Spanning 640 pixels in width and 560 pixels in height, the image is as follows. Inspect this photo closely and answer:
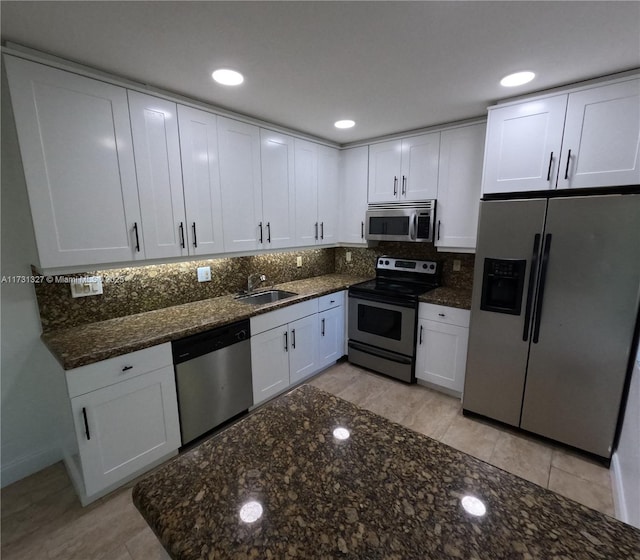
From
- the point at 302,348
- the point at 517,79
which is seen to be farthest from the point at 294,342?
the point at 517,79

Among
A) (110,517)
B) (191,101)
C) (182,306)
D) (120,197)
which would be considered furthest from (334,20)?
(110,517)

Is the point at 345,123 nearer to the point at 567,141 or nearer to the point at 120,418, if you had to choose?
the point at 567,141

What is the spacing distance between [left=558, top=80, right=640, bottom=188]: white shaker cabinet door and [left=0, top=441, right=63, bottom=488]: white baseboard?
3802 millimetres

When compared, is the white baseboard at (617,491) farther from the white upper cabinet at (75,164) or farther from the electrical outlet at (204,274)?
the white upper cabinet at (75,164)

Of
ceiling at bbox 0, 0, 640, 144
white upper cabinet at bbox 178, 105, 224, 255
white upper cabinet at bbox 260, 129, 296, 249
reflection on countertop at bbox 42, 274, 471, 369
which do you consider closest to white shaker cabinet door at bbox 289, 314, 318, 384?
reflection on countertop at bbox 42, 274, 471, 369

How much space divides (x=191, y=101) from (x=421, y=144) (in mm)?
1982

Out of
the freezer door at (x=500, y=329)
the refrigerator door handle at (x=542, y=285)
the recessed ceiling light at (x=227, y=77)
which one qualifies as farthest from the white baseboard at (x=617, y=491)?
the recessed ceiling light at (x=227, y=77)

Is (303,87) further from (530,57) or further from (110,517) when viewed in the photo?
(110,517)

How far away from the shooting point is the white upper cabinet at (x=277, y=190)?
2682 millimetres

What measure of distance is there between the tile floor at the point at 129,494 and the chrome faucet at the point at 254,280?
1.37 meters

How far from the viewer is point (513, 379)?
2232 millimetres

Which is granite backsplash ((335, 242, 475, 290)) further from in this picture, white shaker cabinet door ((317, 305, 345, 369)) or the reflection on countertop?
white shaker cabinet door ((317, 305, 345, 369))

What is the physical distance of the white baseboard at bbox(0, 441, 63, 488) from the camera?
1.88 metres

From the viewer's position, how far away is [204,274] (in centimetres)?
262
